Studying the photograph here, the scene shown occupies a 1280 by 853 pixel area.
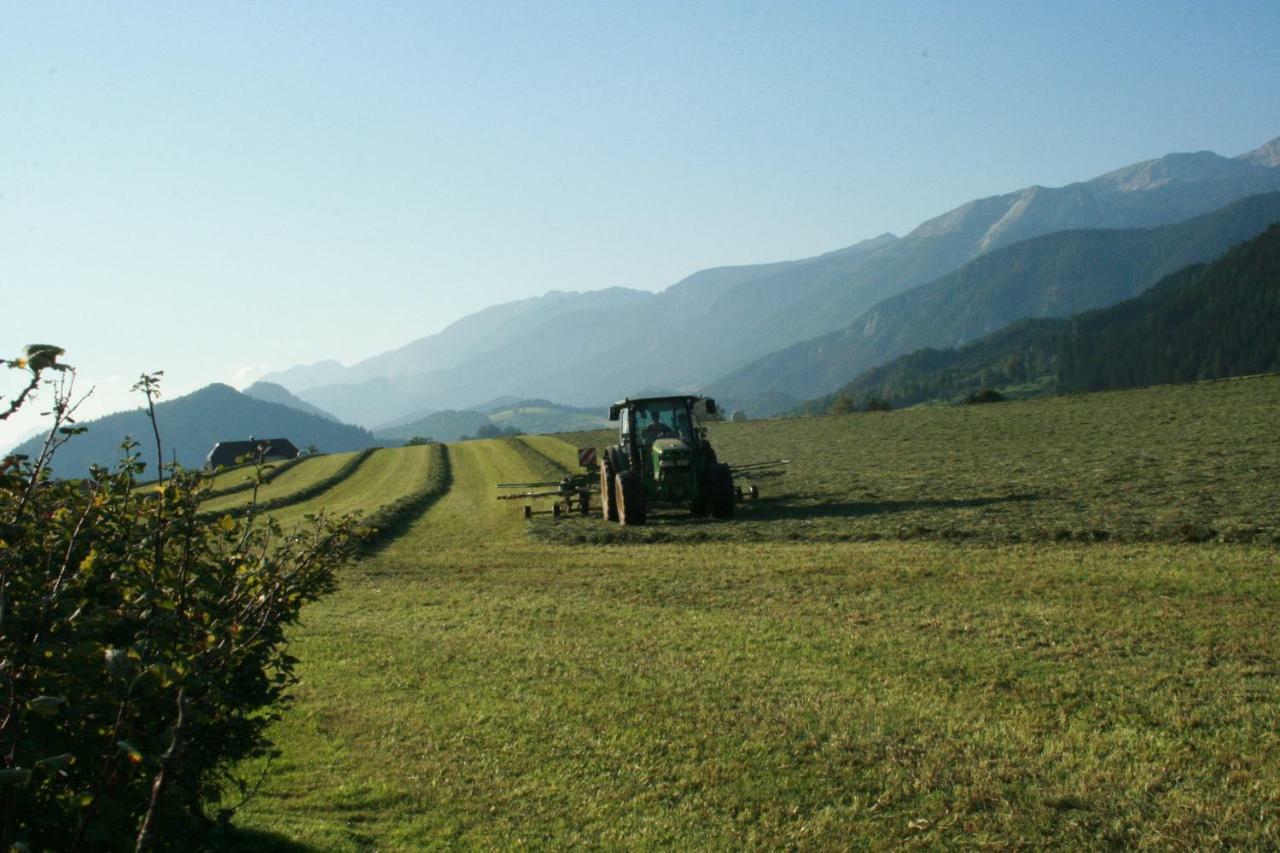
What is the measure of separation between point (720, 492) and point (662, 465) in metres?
1.35

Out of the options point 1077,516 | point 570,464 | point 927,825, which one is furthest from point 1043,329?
point 927,825

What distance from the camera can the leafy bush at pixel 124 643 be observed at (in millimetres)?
2873

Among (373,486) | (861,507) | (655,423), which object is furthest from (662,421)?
(373,486)

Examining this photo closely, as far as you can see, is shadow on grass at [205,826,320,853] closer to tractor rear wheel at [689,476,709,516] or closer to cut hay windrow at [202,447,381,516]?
tractor rear wheel at [689,476,709,516]

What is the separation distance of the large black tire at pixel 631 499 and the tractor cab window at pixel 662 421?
6.17ft

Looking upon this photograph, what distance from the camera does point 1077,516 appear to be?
55.6 ft

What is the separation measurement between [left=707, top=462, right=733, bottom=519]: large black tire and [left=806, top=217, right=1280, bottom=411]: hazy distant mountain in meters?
98.4

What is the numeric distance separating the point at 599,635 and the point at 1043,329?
8044 inches

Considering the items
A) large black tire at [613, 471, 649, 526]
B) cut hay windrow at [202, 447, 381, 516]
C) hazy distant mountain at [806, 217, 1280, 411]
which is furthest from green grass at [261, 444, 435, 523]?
hazy distant mountain at [806, 217, 1280, 411]

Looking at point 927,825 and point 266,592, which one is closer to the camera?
point 266,592

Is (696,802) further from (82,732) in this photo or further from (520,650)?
(520,650)

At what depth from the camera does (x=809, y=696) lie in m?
7.77

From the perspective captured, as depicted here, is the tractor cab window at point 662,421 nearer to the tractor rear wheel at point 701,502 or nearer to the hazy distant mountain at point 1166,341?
the tractor rear wheel at point 701,502

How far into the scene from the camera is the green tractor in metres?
20.6
